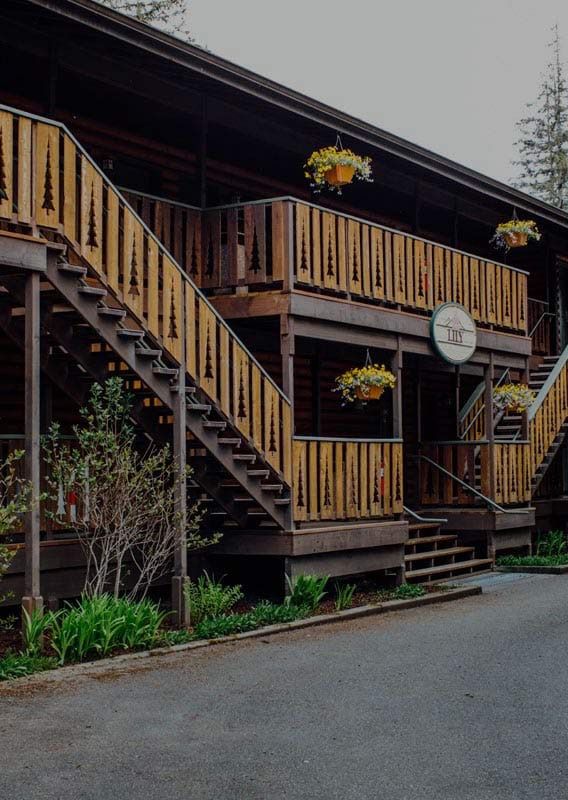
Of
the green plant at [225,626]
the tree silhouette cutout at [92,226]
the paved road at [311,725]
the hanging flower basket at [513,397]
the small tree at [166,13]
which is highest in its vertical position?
the small tree at [166,13]

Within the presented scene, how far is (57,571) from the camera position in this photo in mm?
12148

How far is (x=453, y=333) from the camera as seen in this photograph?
17516 mm

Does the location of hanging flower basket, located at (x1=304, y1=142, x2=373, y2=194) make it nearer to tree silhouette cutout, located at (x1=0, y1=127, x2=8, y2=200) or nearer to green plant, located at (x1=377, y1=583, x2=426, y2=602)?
Result: green plant, located at (x1=377, y1=583, x2=426, y2=602)

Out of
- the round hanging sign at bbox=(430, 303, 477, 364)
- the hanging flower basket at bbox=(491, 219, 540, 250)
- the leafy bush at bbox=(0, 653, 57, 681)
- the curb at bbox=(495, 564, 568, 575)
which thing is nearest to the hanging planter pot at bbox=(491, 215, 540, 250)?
the hanging flower basket at bbox=(491, 219, 540, 250)

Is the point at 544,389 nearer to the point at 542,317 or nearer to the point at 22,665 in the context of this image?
the point at 542,317

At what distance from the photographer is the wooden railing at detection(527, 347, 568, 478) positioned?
20.0 meters

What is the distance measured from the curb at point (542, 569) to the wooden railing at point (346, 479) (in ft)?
10.7

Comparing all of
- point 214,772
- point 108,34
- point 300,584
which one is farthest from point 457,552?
point 214,772

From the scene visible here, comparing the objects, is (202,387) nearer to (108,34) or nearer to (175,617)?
(175,617)

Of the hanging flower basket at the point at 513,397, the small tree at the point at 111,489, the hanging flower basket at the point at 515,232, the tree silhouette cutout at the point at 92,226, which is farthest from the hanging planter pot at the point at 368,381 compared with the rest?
the tree silhouette cutout at the point at 92,226

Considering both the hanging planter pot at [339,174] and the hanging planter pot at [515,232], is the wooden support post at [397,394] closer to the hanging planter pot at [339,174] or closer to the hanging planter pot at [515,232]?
the hanging planter pot at [339,174]

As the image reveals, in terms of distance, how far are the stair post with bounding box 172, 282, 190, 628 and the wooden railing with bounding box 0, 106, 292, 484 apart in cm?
26

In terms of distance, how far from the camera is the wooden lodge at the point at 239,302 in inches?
441

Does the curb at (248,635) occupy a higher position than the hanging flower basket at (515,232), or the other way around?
the hanging flower basket at (515,232)
